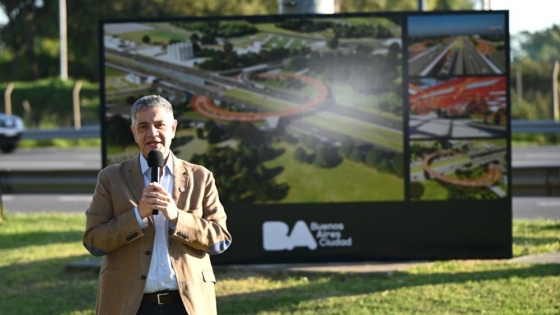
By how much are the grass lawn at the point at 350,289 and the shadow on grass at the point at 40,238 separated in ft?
3.36

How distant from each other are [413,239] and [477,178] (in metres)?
0.86

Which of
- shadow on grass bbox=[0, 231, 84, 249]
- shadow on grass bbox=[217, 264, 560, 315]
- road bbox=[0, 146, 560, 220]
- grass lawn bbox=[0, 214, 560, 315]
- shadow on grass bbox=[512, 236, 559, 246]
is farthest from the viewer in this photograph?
road bbox=[0, 146, 560, 220]

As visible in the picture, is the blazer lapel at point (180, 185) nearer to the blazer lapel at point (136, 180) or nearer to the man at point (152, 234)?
the man at point (152, 234)

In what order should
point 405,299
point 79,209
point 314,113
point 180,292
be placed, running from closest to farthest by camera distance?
point 180,292 → point 405,299 → point 314,113 → point 79,209

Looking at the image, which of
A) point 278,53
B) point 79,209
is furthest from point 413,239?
point 79,209

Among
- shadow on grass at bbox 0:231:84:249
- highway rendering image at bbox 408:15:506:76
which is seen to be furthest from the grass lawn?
highway rendering image at bbox 408:15:506:76

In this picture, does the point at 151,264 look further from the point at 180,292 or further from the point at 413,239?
the point at 413,239

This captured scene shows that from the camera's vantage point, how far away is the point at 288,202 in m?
9.92

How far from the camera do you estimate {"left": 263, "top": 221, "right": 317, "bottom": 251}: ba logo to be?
9.92 metres

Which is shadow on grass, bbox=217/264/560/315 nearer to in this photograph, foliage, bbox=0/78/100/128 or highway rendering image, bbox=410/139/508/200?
highway rendering image, bbox=410/139/508/200

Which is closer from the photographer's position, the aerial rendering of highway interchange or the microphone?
the microphone

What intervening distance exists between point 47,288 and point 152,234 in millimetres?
5372

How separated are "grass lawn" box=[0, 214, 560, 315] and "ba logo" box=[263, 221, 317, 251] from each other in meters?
0.29

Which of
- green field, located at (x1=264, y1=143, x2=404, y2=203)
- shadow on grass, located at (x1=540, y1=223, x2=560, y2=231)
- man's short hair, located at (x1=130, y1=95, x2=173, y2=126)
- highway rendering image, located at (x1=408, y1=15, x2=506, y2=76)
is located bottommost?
shadow on grass, located at (x1=540, y1=223, x2=560, y2=231)
